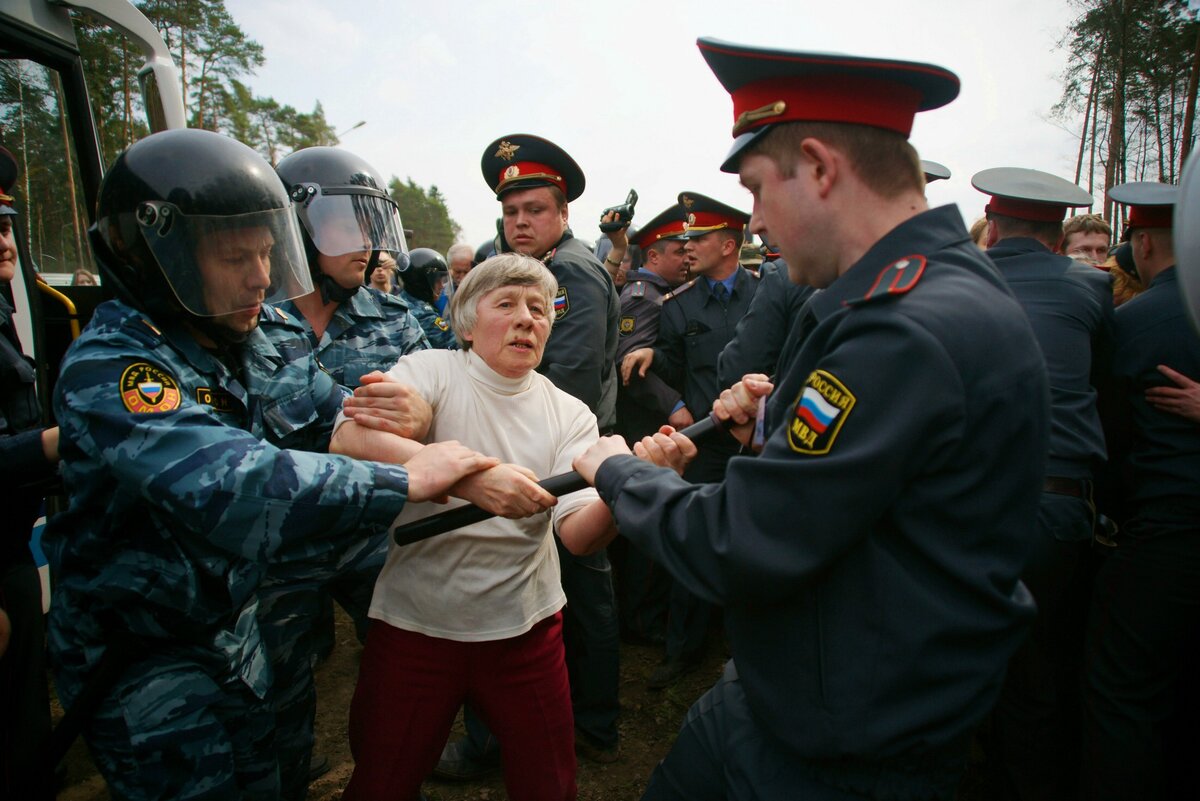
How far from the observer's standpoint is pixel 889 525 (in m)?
1.25

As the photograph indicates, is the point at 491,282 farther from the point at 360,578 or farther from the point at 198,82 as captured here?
the point at 198,82

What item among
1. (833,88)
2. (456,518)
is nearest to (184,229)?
(456,518)

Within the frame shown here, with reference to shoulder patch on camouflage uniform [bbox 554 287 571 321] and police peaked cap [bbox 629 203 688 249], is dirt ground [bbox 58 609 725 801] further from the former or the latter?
police peaked cap [bbox 629 203 688 249]

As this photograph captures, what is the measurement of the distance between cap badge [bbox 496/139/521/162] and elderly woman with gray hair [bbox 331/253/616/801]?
5.55 ft

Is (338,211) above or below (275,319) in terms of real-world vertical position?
above

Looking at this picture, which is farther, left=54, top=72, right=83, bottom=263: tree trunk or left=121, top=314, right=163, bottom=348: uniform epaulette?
left=54, top=72, right=83, bottom=263: tree trunk

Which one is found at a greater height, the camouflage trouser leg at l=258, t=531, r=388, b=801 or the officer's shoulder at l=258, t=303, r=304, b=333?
the officer's shoulder at l=258, t=303, r=304, b=333

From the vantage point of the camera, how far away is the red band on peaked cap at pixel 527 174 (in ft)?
12.4

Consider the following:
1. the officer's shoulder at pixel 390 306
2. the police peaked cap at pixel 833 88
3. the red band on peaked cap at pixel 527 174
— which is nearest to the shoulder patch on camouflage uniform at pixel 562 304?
the red band on peaked cap at pixel 527 174

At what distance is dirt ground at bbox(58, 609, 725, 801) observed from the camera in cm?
321

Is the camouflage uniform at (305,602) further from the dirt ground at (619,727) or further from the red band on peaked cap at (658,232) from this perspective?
the red band on peaked cap at (658,232)

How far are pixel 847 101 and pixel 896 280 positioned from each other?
447mm

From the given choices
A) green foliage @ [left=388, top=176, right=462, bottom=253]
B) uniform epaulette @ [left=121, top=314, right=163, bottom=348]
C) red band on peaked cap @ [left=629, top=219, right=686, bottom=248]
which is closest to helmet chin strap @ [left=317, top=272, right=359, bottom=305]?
uniform epaulette @ [left=121, top=314, right=163, bottom=348]

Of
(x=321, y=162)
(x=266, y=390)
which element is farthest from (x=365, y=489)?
(x=321, y=162)
